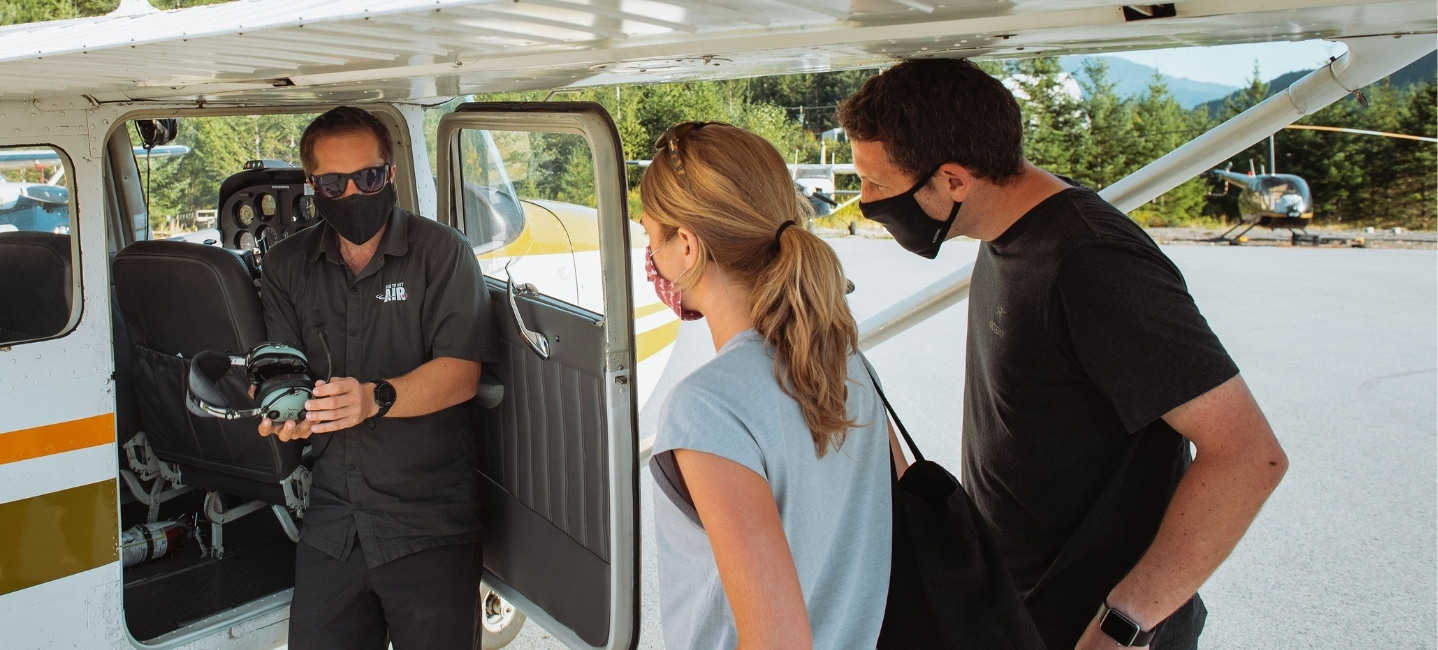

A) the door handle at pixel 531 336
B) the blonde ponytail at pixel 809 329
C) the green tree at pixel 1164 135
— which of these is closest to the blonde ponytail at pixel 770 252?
the blonde ponytail at pixel 809 329

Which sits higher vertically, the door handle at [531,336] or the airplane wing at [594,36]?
the airplane wing at [594,36]

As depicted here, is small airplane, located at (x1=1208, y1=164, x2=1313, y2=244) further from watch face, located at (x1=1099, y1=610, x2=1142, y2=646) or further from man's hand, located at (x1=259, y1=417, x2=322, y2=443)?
man's hand, located at (x1=259, y1=417, x2=322, y2=443)

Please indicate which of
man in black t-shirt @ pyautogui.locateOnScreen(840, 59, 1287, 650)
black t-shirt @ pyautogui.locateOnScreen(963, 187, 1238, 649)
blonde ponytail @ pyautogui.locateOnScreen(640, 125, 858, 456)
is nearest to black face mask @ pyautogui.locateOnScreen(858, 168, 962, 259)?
man in black t-shirt @ pyautogui.locateOnScreen(840, 59, 1287, 650)

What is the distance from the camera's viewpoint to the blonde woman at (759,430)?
1.29m

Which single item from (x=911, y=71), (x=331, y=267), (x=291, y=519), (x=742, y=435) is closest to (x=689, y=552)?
(x=742, y=435)

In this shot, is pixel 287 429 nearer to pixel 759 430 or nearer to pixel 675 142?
pixel 675 142

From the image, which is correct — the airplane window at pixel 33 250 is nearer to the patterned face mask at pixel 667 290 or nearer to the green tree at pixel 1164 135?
the patterned face mask at pixel 667 290

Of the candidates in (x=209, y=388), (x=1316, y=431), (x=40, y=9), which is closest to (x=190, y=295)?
(x=209, y=388)

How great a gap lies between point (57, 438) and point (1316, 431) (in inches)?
289

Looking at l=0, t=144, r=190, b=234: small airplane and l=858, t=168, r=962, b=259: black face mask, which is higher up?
l=0, t=144, r=190, b=234: small airplane

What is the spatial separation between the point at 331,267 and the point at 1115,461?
6.81 ft

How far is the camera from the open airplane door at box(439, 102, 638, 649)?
2.33m

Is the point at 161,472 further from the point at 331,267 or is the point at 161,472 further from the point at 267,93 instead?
the point at 267,93

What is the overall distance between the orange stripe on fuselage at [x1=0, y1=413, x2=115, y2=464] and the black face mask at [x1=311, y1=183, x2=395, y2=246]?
77cm
